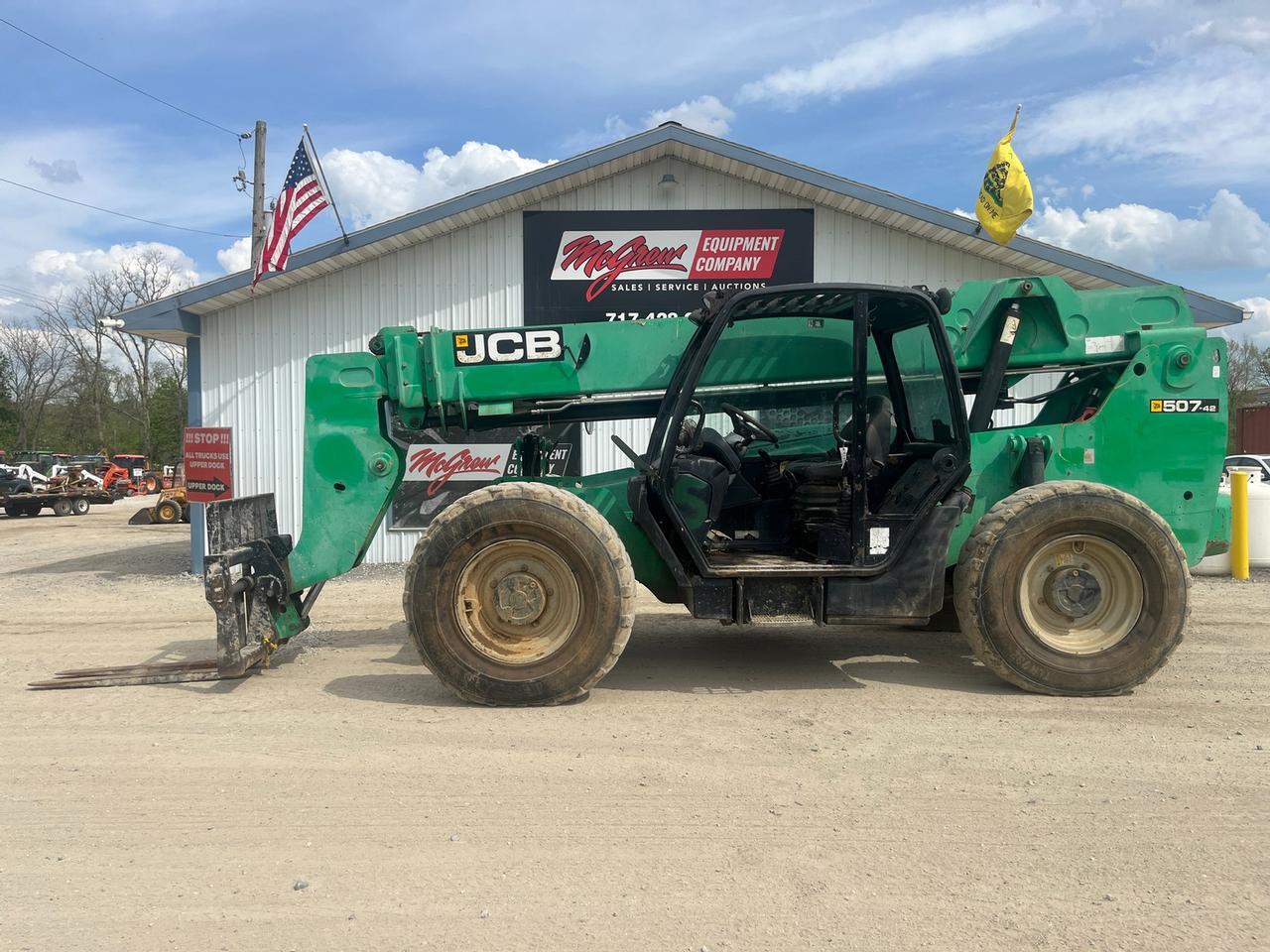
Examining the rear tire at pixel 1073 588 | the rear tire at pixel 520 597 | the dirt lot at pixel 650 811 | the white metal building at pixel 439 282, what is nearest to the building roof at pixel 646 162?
the white metal building at pixel 439 282

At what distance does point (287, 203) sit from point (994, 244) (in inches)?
354

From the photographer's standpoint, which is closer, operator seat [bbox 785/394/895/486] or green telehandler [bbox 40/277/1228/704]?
green telehandler [bbox 40/277/1228/704]

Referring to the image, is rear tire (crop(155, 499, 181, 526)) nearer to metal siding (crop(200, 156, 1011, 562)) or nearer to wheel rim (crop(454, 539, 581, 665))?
metal siding (crop(200, 156, 1011, 562))

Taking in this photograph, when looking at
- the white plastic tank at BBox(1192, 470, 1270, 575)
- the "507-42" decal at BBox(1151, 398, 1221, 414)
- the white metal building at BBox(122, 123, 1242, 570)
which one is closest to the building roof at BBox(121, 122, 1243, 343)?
the white metal building at BBox(122, 123, 1242, 570)

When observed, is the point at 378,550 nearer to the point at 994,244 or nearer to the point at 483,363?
the point at 483,363

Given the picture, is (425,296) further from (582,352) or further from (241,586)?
(241,586)

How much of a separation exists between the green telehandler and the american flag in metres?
5.73

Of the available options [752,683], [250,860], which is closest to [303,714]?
[250,860]

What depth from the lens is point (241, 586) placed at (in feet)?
19.1

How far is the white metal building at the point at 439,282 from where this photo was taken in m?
12.1

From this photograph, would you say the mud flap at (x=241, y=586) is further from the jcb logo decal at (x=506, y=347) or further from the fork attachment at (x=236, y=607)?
the jcb logo decal at (x=506, y=347)

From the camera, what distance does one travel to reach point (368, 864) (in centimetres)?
350

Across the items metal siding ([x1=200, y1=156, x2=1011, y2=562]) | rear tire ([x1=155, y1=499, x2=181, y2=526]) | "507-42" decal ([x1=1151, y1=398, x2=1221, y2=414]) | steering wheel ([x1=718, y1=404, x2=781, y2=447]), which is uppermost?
metal siding ([x1=200, y1=156, x2=1011, y2=562])

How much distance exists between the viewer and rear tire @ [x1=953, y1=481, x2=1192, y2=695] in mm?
5520
